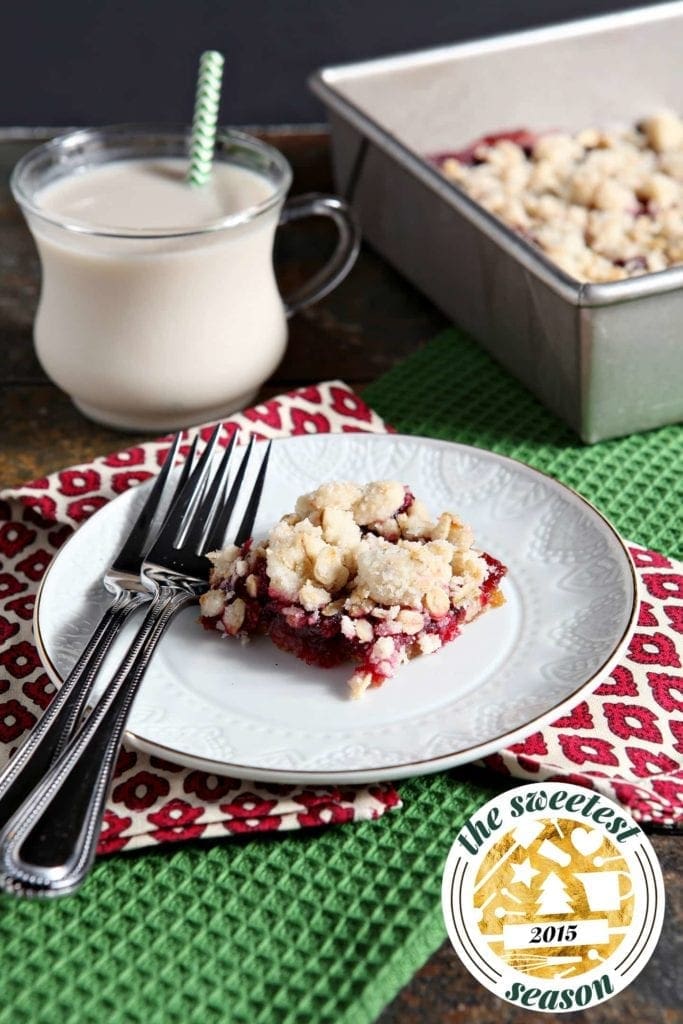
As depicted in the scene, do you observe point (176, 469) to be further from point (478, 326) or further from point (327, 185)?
point (327, 185)

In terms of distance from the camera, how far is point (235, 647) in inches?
35.3

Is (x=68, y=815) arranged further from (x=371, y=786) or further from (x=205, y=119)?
(x=205, y=119)

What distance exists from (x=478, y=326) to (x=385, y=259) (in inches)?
11.4

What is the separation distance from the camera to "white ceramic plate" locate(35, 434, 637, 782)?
31.0 inches

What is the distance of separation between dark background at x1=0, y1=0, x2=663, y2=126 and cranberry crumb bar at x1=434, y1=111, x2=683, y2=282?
0.53m

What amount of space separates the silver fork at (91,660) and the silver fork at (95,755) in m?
0.01

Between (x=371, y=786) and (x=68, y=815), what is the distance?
0.68 ft

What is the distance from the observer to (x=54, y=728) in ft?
2.57

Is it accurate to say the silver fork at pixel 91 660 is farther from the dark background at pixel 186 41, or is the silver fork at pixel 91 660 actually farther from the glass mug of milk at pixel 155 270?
the dark background at pixel 186 41

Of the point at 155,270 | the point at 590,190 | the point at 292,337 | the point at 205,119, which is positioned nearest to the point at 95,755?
the point at 155,270

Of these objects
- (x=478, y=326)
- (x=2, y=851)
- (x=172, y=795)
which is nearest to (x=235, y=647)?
(x=172, y=795)

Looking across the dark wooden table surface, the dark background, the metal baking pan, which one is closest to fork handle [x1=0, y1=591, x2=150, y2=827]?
the dark wooden table surface

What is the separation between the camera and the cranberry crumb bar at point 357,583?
85 centimetres

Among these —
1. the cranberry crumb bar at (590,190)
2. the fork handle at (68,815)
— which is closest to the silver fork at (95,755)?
the fork handle at (68,815)
